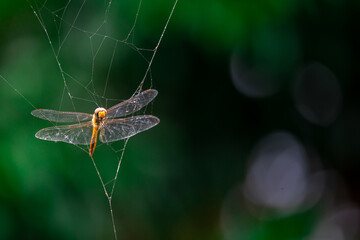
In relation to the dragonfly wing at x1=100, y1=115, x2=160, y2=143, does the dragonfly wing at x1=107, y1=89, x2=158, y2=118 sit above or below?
above

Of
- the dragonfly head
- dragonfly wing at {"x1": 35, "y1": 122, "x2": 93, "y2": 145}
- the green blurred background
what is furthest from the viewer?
the green blurred background

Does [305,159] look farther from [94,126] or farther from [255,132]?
[94,126]

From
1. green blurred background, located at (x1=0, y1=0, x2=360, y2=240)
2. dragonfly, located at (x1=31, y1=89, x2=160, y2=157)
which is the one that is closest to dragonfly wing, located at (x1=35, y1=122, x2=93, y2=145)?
dragonfly, located at (x1=31, y1=89, x2=160, y2=157)

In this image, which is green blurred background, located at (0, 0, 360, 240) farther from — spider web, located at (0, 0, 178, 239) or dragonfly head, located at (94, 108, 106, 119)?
dragonfly head, located at (94, 108, 106, 119)

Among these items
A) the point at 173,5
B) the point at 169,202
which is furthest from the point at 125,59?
the point at 169,202

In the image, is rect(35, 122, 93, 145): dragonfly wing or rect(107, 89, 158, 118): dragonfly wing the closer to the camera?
rect(35, 122, 93, 145): dragonfly wing

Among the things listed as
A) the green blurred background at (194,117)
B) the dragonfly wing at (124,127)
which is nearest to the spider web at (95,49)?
the green blurred background at (194,117)
